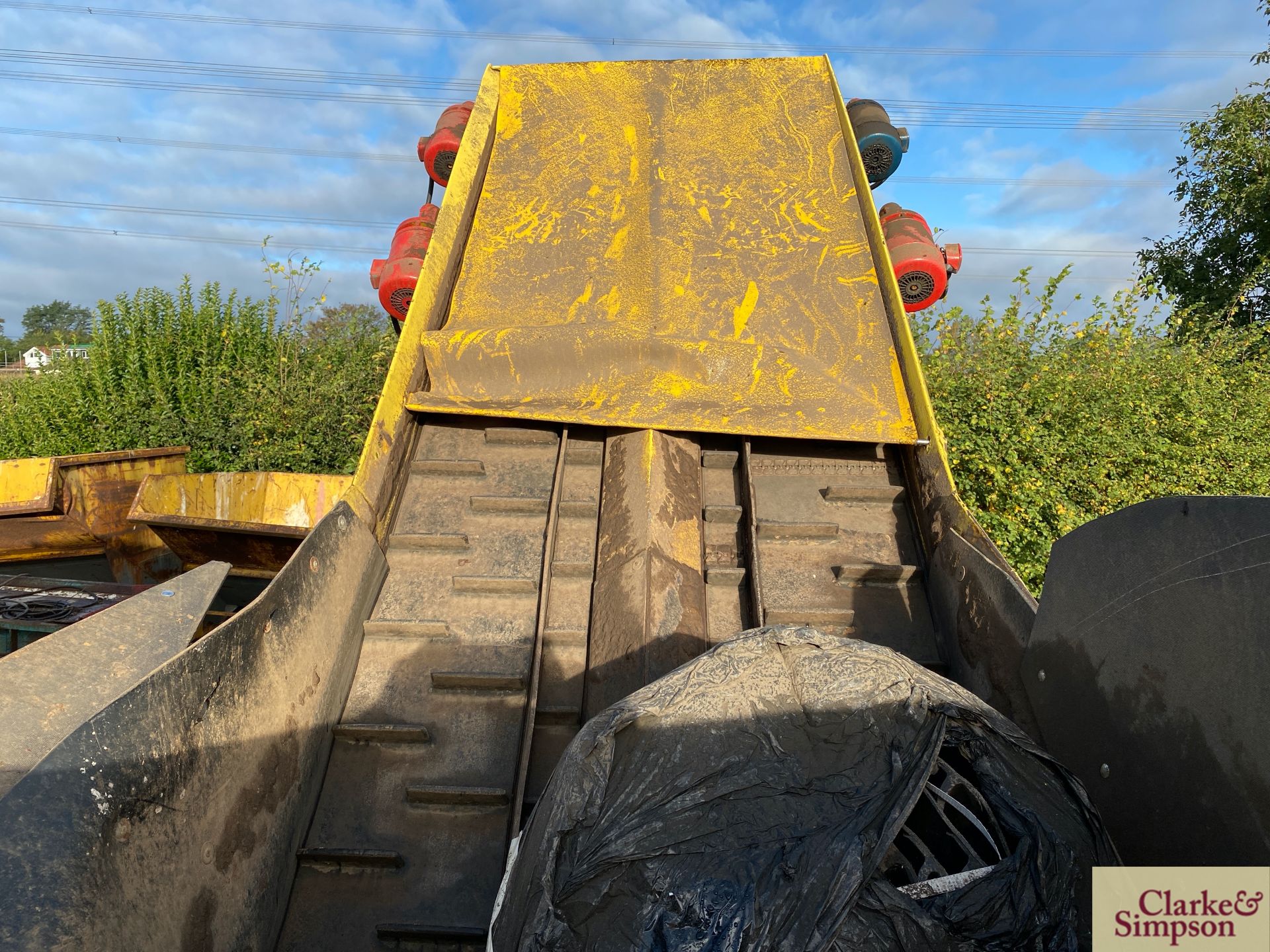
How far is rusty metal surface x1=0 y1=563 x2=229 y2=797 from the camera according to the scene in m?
2.23

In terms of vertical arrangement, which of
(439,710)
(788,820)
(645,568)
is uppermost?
(645,568)

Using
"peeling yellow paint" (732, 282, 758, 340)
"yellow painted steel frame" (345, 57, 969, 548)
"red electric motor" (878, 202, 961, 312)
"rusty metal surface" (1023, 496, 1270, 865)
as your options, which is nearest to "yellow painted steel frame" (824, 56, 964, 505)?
"yellow painted steel frame" (345, 57, 969, 548)

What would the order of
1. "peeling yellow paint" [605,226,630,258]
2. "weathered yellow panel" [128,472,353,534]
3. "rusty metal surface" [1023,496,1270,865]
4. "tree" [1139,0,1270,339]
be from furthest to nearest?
1. "tree" [1139,0,1270,339]
2. "weathered yellow panel" [128,472,353,534]
3. "peeling yellow paint" [605,226,630,258]
4. "rusty metal surface" [1023,496,1270,865]

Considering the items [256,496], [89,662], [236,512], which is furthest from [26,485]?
[89,662]

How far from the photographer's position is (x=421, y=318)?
3.40 m

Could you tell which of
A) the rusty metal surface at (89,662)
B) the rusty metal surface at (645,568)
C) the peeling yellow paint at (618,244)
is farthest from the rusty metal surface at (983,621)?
the rusty metal surface at (89,662)

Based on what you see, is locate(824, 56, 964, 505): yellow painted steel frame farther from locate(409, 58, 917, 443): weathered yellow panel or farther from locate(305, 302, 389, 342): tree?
locate(305, 302, 389, 342): tree

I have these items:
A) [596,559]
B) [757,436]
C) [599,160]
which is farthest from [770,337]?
[599,160]

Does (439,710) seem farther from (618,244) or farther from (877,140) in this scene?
(877,140)

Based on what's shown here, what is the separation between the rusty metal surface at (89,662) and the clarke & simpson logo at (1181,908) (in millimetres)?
2414

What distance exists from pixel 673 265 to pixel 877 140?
1373 mm

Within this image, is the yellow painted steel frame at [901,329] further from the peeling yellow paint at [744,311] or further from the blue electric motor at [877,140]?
the peeling yellow paint at [744,311]

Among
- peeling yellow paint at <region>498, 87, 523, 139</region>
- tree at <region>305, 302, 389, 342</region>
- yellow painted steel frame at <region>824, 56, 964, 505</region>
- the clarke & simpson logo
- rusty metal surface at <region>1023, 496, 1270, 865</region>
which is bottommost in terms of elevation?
the clarke & simpson logo

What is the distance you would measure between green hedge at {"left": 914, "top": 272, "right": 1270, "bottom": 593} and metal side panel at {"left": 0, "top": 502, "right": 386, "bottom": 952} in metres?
5.46
